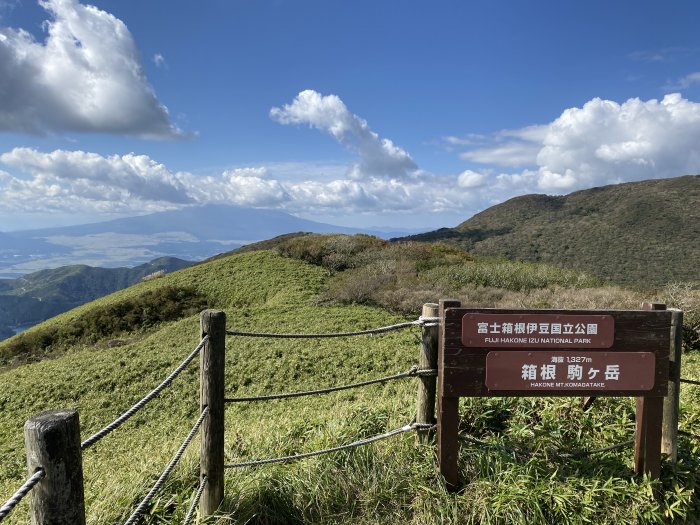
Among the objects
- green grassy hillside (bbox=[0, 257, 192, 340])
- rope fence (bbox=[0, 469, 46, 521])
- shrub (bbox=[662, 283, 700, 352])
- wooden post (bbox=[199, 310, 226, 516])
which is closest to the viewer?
rope fence (bbox=[0, 469, 46, 521])

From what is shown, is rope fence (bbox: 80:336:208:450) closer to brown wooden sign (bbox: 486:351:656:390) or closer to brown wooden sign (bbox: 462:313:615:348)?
brown wooden sign (bbox: 462:313:615:348)

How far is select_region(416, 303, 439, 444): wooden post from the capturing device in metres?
3.41

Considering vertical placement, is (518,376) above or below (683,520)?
above

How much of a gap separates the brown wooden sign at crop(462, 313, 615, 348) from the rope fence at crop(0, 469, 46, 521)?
2529mm

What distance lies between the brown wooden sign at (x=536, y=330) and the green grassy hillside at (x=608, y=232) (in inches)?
1147

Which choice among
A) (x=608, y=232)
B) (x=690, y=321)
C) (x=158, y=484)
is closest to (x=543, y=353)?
(x=158, y=484)

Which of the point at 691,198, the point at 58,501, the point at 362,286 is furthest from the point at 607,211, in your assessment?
the point at 58,501

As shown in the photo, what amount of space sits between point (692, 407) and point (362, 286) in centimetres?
1087

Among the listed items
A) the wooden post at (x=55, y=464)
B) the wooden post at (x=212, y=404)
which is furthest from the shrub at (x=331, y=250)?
the wooden post at (x=55, y=464)

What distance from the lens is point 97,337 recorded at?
14.8 m

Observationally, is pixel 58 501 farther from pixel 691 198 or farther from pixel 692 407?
pixel 691 198

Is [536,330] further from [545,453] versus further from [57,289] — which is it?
[57,289]

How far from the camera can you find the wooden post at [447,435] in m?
3.34

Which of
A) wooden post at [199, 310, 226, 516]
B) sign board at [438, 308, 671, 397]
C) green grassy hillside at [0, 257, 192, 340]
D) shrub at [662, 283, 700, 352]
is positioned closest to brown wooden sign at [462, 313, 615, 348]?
sign board at [438, 308, 671, 397]
